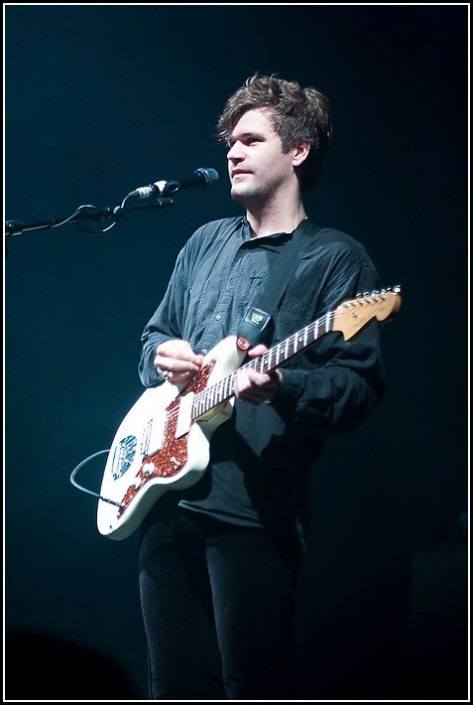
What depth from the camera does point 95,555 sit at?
2.52m

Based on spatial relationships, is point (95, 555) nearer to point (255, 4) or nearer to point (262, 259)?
point (262, 259)

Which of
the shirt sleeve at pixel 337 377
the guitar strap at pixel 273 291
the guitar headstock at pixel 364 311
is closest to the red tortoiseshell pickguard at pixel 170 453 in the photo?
the guitar strap at pixel 273 291

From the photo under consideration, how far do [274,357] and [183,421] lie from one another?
1.02ft

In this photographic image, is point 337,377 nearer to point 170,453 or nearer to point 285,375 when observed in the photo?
point 285,375

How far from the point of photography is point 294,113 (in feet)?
6.83

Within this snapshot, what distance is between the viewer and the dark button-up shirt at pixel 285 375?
175 centimetres

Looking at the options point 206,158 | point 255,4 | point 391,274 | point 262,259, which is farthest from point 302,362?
point 255,4

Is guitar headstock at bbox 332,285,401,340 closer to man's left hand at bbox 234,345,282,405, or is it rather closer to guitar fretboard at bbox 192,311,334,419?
guitar fretboard at bbox 192,311,334,419

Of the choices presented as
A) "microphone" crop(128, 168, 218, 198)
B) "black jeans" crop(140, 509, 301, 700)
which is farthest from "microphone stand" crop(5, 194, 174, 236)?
"black jeans" crop(140, 509, 301, 700)

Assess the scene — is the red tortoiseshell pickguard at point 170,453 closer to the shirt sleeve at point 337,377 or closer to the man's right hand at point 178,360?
the man's right hand at point 178,360

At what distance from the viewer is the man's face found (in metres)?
2.04

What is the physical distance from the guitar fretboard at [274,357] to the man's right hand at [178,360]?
0.30ft

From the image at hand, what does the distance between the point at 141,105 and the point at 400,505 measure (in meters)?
1.39

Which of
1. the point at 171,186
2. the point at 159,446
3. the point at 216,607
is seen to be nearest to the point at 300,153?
the point at 171,186
